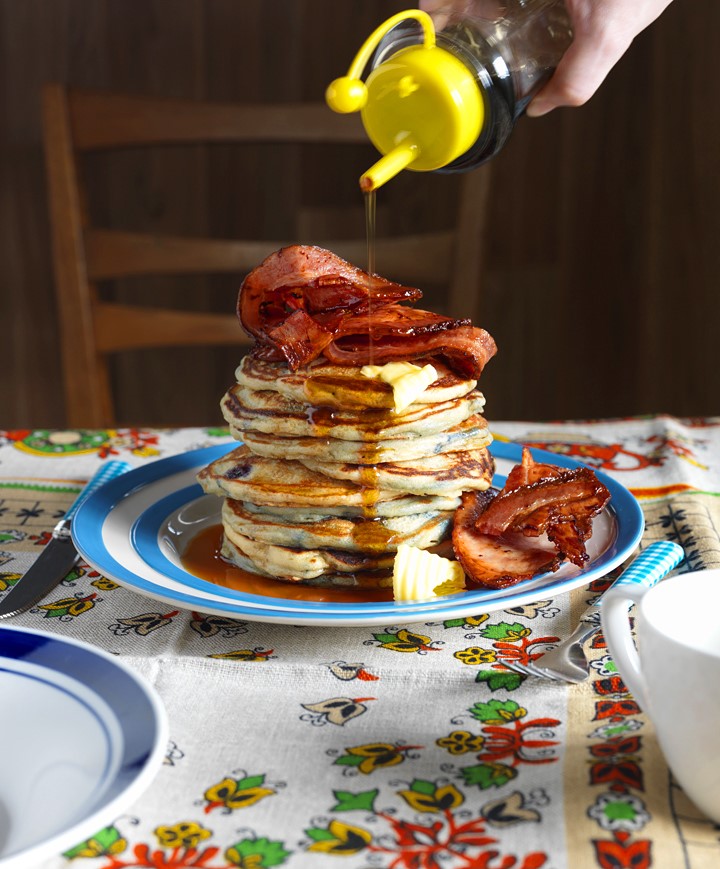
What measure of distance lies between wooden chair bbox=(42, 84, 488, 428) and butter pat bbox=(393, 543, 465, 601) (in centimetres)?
131

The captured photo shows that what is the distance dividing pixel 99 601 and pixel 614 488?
0.58 metres

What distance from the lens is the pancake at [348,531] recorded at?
3.40ft

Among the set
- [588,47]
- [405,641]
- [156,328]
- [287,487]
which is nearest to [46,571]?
[287,487]

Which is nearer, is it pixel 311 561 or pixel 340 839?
pixel 340 839

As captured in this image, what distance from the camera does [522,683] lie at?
2.82 ft

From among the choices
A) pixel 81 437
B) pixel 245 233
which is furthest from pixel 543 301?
pixel 81 437

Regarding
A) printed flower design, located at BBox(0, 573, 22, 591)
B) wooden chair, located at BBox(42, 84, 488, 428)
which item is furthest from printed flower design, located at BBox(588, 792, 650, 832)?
wooden chair, located at BBox(42, 84, 488, 428)

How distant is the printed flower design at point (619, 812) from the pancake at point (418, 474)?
0.42 m

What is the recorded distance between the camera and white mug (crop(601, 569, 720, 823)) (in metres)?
0.63

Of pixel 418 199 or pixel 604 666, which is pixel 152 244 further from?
pixel 604 666

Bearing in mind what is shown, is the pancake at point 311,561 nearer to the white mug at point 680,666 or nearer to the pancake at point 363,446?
the pancake at point 363,446

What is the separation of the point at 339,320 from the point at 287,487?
187 mm

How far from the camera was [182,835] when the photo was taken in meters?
0.66

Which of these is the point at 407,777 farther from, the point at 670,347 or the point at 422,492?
the point at 670,347
